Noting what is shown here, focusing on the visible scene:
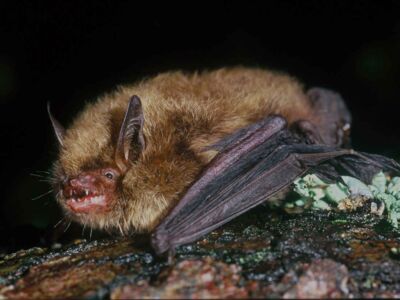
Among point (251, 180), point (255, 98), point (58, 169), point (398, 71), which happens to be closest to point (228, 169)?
point (251, 180)

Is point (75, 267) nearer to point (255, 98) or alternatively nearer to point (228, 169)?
point (228, 169)

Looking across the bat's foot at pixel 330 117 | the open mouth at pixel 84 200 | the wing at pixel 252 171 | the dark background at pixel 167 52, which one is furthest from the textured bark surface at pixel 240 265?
the dark background at pixel 167 52

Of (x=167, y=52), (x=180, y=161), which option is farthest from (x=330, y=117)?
(x=167, y=52)

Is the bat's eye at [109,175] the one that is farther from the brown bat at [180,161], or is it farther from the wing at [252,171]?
the wing at [252,171]

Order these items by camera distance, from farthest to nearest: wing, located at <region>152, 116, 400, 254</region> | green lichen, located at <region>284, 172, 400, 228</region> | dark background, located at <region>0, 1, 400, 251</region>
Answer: dark background, located at <region>0, 1, 400, 251</region> → green lichen, located at <region>284, 172, 400, 228</region> → wing, located at <region>152, 116, 400, 254</region>

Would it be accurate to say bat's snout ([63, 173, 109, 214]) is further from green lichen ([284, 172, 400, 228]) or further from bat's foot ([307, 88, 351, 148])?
bat's foot ([307, 88, 351, 148])

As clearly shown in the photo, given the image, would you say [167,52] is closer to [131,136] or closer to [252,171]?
[131,136]

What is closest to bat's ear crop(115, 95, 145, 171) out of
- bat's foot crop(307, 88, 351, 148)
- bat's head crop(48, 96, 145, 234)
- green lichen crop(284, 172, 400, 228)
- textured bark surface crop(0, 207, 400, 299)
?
bat's head crop(48, 96, 145, 234)
